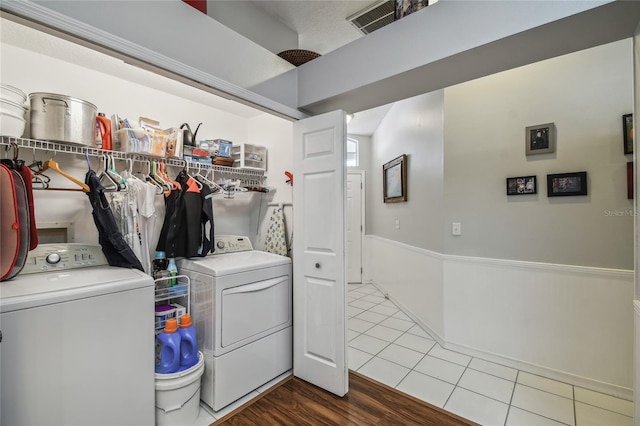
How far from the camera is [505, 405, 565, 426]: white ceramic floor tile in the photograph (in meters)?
1.76

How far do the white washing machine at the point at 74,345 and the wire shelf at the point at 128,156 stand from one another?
582mm

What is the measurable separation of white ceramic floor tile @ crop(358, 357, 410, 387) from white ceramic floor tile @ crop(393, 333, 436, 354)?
0.39m

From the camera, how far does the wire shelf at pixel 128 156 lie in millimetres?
1555

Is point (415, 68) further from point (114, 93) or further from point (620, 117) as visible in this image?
A: point (114, 93)

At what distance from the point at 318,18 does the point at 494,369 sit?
10.8 ft

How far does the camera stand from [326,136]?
205cm

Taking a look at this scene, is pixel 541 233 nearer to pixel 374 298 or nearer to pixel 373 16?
pixel 373 16

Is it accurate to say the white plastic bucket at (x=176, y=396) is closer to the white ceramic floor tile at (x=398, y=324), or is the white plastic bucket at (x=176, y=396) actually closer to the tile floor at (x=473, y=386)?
the tile floor at (x=473, y=386)

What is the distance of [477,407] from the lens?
6.26ft

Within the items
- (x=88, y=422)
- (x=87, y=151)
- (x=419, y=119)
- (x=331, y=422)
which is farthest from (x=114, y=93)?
(x=419, y=119)

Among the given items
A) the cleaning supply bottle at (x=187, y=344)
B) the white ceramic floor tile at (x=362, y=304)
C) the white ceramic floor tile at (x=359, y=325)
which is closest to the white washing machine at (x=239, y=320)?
the cleaning supply bottle at (x=187, y=344)

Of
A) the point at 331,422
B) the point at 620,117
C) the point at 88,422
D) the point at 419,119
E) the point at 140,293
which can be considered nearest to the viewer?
the point at 88,422

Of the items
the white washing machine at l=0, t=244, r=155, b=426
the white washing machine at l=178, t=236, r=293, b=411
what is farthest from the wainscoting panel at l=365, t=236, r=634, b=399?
the white washing machine at l=0, t=244, r=155, b=426

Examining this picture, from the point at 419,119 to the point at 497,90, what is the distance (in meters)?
0.90
